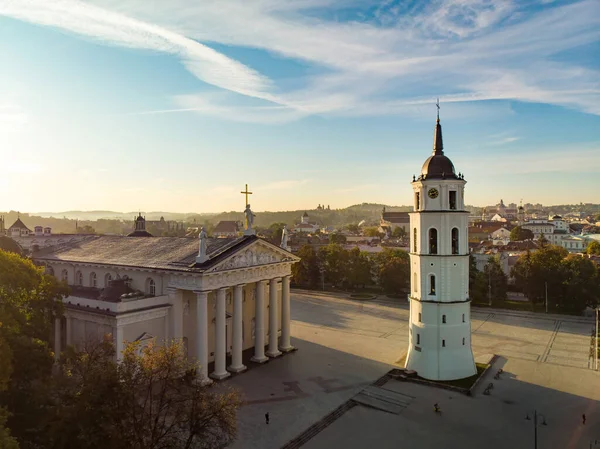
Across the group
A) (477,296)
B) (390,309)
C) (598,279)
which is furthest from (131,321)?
(598,279)

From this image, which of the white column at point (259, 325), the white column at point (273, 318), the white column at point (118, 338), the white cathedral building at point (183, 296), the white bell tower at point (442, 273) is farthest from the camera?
the white column at point (273, 318)

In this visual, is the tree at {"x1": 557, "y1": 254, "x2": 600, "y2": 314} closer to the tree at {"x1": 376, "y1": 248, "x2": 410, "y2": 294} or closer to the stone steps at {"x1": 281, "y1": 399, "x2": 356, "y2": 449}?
the tree at {"x1": 376, "y1": 248, "x2": 410, "y2": 294}

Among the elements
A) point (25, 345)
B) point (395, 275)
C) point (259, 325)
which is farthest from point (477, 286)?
point (25, 345)

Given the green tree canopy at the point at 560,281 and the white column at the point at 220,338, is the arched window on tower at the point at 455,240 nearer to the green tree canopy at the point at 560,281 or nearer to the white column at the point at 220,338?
the white column at the point at 220,338

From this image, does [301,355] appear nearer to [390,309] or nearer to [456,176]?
[456,176]

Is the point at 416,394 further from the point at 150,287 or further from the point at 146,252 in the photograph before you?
the point at 146,252

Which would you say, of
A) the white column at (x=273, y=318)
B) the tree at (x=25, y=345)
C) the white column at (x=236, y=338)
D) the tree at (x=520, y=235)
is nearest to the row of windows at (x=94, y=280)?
the white column at (x=236, y=338)

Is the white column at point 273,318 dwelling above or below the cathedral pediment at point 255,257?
below
